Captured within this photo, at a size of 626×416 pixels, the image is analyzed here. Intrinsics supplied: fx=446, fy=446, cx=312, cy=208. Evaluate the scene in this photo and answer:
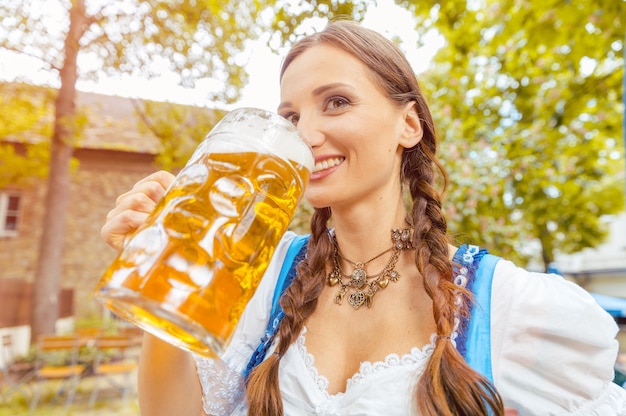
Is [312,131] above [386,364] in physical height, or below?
above

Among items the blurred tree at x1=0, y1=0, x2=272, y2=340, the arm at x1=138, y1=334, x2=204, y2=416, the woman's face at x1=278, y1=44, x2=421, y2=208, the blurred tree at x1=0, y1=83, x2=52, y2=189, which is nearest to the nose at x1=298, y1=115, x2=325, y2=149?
the woman's face at x1=278, y1=44, x2=421, y2=208

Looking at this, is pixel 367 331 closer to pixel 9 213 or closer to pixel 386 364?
pixel 386 364

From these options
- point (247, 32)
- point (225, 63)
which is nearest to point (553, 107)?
point (247, 32)

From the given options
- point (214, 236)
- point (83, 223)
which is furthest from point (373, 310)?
point (83, 223)

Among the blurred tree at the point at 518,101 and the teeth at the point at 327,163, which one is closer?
the teeth at the point at 327,163

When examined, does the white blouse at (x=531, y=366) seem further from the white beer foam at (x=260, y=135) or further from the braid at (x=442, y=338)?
the white beer foam at (x=260, y=135)

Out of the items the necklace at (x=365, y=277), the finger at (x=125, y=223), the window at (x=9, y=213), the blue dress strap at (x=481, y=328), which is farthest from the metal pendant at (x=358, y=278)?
the window at (x=9, y=213)

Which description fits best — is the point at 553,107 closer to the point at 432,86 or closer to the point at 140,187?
the point at 432,86

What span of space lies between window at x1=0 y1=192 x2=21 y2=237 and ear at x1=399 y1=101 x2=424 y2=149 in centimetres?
1169

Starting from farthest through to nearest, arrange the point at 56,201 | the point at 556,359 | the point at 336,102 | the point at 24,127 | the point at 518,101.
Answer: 1. the point at 24,127
2. the point at 56,201
3. the point at 518,101
4. the point at 336,102
5. the point at 556,359

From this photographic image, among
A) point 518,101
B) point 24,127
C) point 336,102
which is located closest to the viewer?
point 336,102

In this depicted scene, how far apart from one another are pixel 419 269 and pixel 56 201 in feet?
22.6

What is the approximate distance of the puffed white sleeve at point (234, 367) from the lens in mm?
1047

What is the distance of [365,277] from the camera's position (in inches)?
45.5
